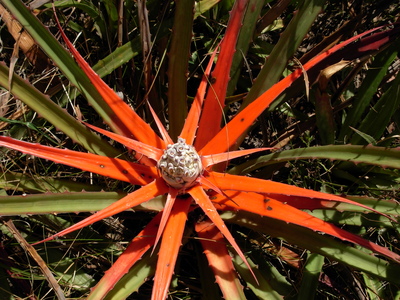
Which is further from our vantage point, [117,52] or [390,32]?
[117,52]

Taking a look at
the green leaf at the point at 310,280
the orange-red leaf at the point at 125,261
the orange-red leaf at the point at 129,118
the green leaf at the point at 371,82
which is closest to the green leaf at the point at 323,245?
the green leaf at the point at 310,280

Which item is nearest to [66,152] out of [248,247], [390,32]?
[248,247]

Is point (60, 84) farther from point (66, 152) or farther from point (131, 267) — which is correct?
point (131, 267)

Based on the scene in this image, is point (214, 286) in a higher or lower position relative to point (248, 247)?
lower

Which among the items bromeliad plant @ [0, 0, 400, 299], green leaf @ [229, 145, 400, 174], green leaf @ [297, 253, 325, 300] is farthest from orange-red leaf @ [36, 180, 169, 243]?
green leaf @ [297, 253, 325, 300]

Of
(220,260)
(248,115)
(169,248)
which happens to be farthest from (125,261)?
(248,115)

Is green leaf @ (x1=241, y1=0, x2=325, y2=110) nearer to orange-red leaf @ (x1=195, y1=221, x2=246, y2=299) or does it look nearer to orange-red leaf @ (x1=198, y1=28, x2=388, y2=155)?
orange-red leaf @ (x1=198, y1=28, x2=388, y2=155)

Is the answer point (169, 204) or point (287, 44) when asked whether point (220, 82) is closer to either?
point (287, 44)

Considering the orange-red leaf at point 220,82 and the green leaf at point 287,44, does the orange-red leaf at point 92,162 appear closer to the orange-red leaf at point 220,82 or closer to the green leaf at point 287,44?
the orange-red leaf at point 220,82
